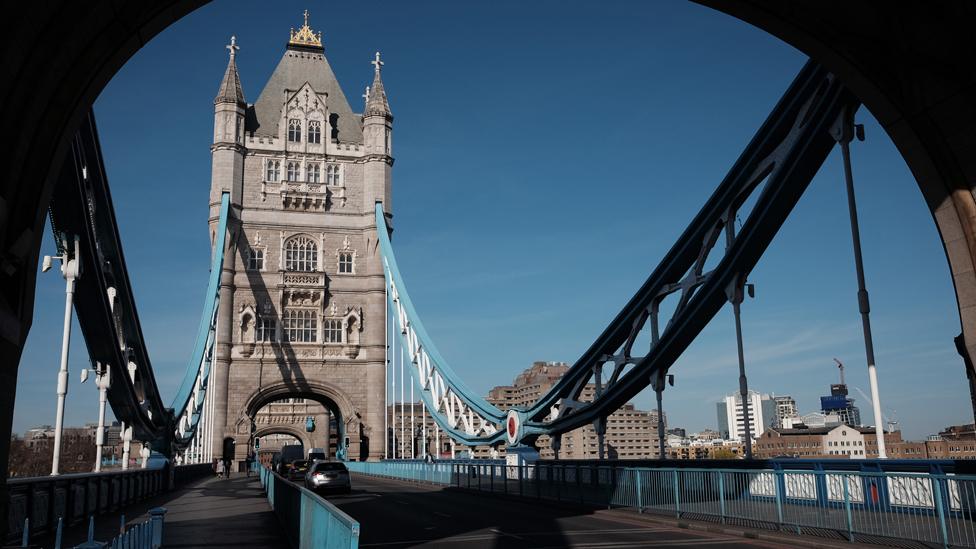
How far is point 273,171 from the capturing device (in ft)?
195

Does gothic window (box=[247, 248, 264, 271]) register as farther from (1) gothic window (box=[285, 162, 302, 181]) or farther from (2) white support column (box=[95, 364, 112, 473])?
(2) white support column (box=[95, 364, 112, 473])

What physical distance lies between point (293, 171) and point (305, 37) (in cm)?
1278

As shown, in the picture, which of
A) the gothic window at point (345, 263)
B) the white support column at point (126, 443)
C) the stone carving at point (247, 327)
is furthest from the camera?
the gothic window at point (345, 263)

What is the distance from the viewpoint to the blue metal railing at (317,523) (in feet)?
22.0

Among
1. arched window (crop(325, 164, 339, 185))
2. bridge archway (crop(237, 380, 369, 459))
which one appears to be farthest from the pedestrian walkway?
arched window (crop(325, 164, 339, 185))

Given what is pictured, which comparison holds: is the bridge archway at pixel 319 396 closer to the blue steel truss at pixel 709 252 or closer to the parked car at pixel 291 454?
the parked car at pixel 291 454

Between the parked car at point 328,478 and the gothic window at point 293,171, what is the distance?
1340 inches

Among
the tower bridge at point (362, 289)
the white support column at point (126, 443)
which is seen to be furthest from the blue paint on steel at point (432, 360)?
the white support column at point (126, 443)

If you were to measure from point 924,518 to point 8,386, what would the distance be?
11394mm

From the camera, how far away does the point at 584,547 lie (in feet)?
43.2

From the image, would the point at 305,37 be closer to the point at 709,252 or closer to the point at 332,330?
the point at 332,330

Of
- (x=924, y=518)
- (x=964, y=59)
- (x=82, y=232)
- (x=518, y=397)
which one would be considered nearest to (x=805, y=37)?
(x=964, y=59)

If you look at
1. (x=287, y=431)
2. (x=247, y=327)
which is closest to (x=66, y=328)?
(x=247, y=327)

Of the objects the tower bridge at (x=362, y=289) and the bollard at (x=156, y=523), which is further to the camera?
the bollard at (x=156, y=523)
